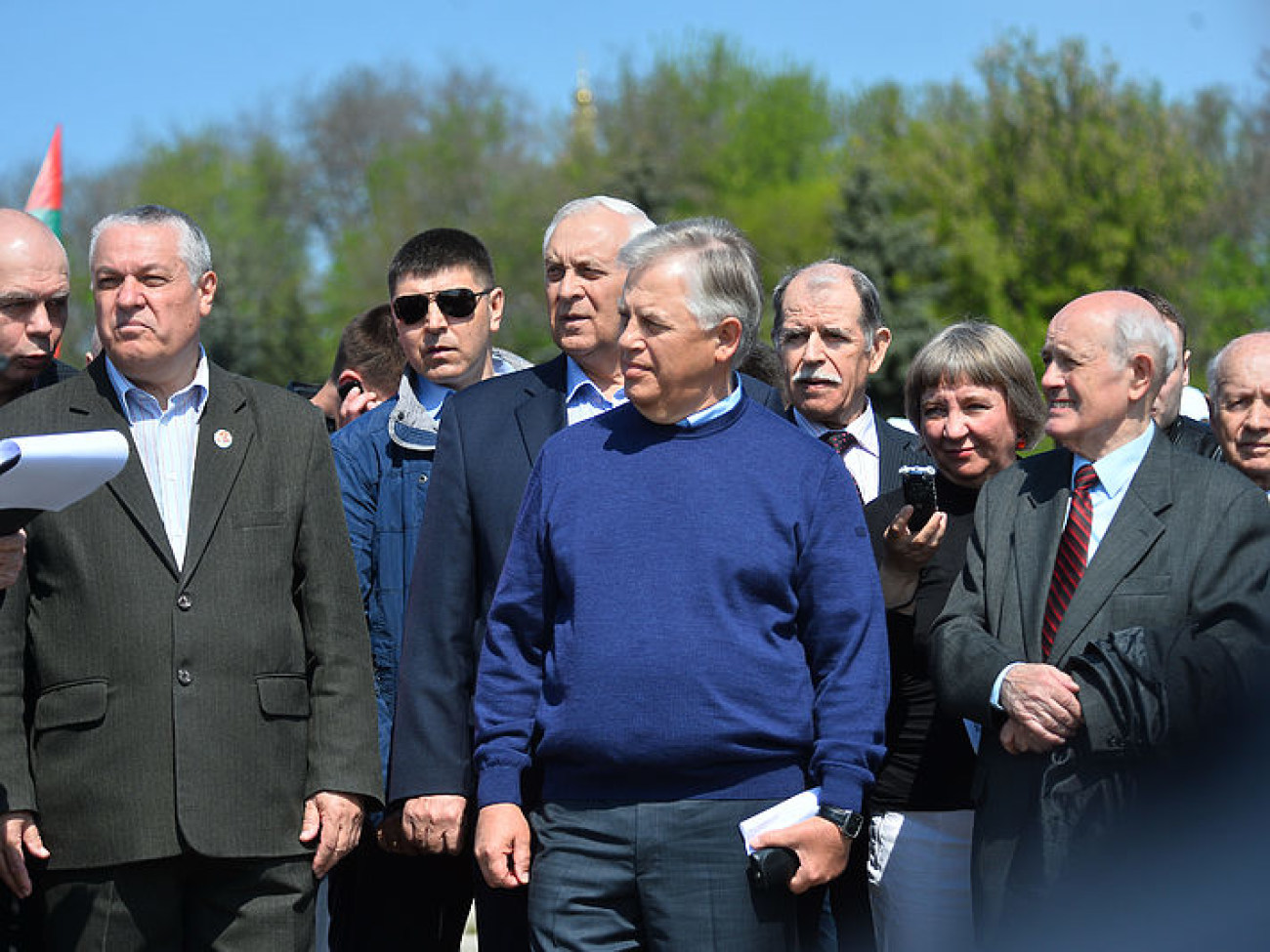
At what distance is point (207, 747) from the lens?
4043 millimetres

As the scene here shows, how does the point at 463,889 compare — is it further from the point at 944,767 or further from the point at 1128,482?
the point at 1128,482

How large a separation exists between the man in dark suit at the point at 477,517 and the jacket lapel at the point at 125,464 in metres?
0.65

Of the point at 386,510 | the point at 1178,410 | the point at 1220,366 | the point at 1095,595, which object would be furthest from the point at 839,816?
the point at 1178,410

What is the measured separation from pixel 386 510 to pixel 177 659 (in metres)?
1.14

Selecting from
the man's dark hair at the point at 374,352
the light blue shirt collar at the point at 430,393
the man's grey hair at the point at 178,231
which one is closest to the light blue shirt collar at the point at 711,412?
the man's grey hair at the point at 178,231

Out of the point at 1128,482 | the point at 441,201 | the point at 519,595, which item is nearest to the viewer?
the point at 519,595

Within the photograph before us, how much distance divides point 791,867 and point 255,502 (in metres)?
1.64

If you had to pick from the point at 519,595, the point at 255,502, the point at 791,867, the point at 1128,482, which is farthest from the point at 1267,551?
the point at 255,502

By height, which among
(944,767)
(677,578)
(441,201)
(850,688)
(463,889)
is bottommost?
(463,889)

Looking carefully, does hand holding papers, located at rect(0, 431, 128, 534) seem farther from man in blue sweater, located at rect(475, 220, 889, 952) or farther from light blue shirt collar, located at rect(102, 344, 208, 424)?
man in blue sweater, located at rect(475, 220, 889, 952)

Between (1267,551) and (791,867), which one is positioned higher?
(1267,551)

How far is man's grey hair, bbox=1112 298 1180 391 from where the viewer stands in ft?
13.3

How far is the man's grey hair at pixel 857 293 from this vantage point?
5.11 meters

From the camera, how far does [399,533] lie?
5.02 meters
